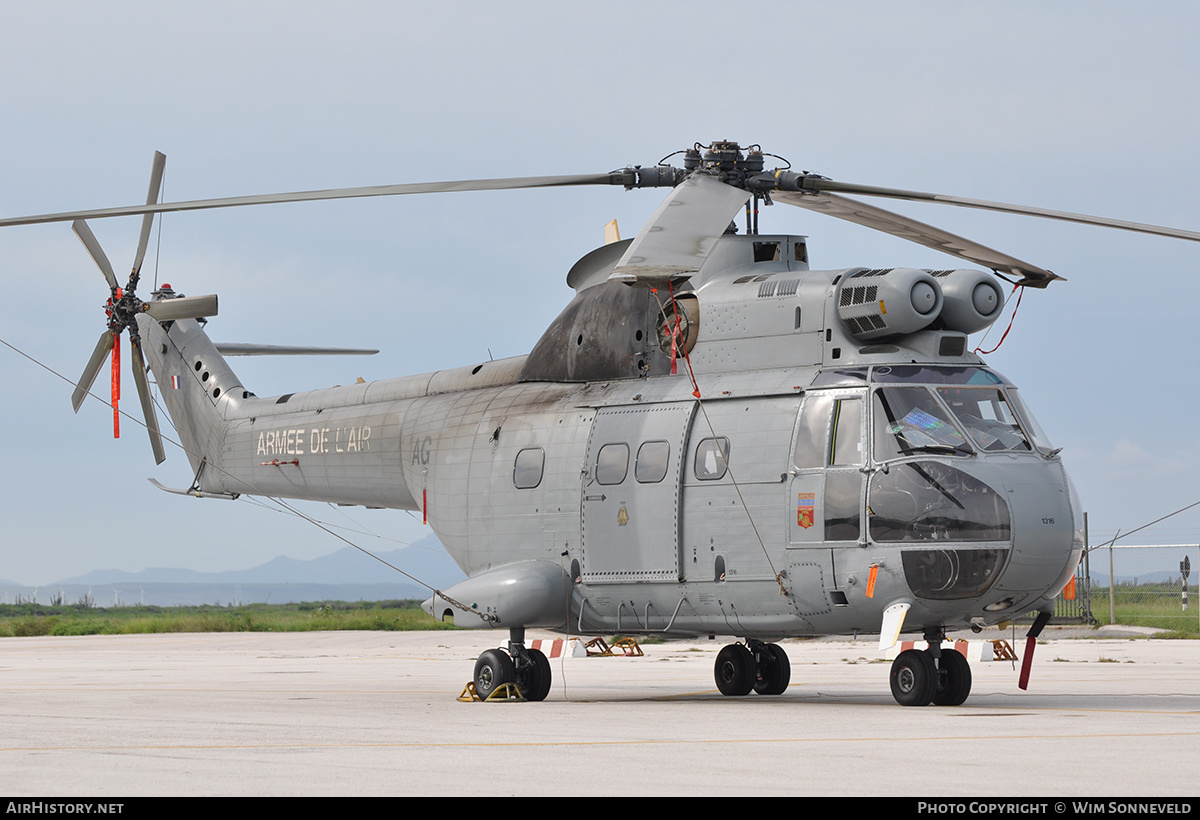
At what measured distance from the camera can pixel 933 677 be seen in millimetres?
13164

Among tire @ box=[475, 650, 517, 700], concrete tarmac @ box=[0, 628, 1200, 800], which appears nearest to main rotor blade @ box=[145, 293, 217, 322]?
concrete tarmac @ box=[0, 628, 1200, 800]

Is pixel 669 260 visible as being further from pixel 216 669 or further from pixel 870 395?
pixel 216 669

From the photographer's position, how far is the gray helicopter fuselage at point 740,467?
41.7 ft

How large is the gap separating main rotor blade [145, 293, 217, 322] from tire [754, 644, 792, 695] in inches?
366

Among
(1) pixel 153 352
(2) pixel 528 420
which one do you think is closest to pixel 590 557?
(2) pixel 528 420

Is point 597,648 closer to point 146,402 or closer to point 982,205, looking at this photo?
point 146,402

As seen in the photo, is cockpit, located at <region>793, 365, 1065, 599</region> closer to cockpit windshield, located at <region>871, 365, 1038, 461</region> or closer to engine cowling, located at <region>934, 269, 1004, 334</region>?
cockpit windshield, located at <region>871, 365, 1038, 461</region>

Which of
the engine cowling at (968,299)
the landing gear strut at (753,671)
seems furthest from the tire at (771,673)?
the engine cowling at (968,299)

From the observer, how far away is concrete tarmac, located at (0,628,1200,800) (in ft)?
25.1

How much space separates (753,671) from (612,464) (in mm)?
3398

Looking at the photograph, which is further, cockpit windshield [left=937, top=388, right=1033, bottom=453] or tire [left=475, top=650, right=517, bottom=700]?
tire [left=475, top=650, right=517, bottom=700]

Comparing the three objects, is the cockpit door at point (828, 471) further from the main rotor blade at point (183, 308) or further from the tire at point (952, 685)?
the main rotor blade at point (183, 308)

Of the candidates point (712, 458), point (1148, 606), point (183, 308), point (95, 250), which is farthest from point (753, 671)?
point (1148, 606)

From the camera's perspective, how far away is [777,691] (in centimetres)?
1648
